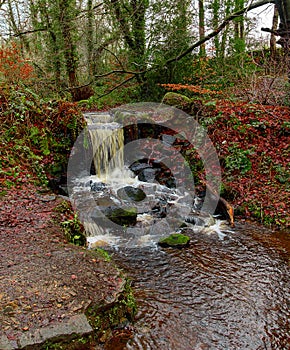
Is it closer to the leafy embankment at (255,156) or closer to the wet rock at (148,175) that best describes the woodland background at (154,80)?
the leafy embankment at (255,156)

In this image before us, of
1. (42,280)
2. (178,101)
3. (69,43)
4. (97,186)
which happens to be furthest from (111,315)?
(69,43)

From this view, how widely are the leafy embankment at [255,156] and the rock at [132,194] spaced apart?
207cm

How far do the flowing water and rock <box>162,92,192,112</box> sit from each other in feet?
12.8

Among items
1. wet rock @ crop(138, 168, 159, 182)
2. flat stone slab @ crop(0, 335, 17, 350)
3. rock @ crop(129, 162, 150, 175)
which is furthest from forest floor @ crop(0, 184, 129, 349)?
rock @ crop(129, 162, 150, 175)

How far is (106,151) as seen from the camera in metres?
9.19

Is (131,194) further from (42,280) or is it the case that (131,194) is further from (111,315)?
(111,315)

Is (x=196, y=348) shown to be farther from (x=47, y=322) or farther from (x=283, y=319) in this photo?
(x=47, y=322)

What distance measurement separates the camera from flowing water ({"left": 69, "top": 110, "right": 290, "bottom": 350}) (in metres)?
3.33

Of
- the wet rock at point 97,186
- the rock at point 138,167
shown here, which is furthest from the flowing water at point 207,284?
the rock at point 138,167

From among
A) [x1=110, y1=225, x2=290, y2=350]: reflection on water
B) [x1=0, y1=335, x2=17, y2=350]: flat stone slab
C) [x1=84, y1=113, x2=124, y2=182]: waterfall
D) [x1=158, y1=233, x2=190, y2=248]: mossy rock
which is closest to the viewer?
[x1=0, y1=335, x2=17, y2=350]: flat stone slab

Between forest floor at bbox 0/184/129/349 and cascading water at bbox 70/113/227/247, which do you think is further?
cascading water at bbox 70/113/227/247

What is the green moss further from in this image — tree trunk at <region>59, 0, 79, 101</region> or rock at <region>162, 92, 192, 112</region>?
tree trunk at <region>59, 0, 79, 101</region>

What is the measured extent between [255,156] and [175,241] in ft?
12.7

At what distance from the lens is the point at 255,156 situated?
8047 millimetres
